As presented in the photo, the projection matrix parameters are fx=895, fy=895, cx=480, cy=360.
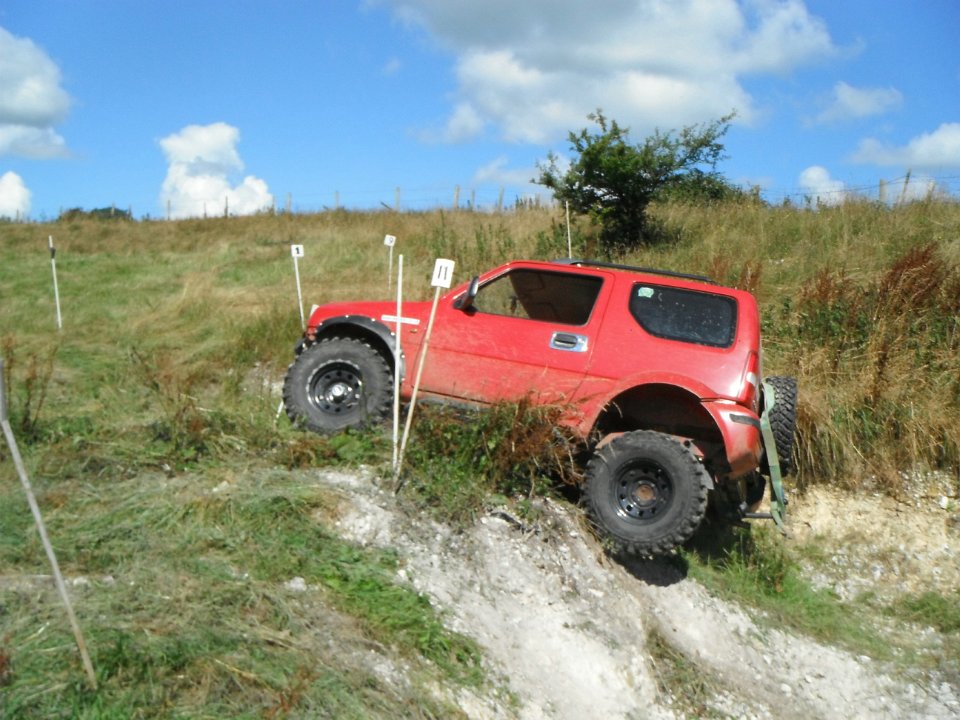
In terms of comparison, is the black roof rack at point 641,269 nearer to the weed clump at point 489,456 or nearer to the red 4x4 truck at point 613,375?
the red 4x4 truck at point 613,375

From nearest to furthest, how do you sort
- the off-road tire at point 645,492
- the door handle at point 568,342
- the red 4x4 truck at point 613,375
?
the off-road tire at point 645,492, the red 4x4 truck at point 613,375, the door handle at point 568,342

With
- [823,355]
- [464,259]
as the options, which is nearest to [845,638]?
[823,355]

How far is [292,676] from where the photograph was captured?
4.32 meters

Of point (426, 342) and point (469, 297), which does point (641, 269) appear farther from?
point (426, 342)

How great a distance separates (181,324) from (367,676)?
9619 millimetres

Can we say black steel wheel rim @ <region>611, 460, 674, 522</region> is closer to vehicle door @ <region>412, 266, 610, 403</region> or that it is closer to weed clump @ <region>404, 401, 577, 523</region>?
weed clump @ <region>404, 401, 577, 523</region>

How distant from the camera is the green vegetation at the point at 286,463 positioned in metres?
4.35

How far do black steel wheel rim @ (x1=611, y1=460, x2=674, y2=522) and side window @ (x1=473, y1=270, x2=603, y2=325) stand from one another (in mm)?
1335

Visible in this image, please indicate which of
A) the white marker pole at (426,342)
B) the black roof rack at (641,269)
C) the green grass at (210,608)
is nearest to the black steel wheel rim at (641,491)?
the white marker pole at (426,342)

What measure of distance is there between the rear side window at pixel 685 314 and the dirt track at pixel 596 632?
163cm

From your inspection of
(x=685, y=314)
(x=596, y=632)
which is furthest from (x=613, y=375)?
(x=596, y=632)

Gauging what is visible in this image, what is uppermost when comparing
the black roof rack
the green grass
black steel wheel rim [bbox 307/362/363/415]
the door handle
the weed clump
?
the black roof rack

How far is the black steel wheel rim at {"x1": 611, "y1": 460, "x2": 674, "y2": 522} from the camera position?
21.8ft

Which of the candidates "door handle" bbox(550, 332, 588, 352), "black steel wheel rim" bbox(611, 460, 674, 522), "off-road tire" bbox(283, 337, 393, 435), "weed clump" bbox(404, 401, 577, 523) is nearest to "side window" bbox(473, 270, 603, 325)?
"door handle" bbox(550, 332, 588, 352)
